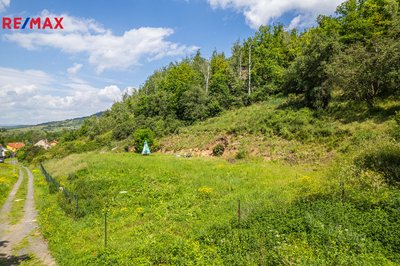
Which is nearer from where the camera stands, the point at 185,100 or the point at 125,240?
the point at 125,240

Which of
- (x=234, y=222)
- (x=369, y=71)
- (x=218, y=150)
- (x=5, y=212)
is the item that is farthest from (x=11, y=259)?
(x=369, y=71)

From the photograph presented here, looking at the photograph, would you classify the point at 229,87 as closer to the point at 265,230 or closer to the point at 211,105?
the point at 211,105

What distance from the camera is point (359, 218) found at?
30.7 feet

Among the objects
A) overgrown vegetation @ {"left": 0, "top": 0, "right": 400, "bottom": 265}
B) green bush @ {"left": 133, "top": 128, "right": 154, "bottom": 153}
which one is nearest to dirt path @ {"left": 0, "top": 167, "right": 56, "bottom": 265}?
overgrown vegetation @ {"left": 0, "top": 0, "right": 400, "bottom": 265}

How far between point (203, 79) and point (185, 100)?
12.2 m

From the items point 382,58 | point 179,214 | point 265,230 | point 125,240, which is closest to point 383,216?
point 265,230

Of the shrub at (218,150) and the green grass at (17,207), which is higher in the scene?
the shrub at (218,150)

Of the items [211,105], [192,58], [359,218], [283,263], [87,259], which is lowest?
[87,259]

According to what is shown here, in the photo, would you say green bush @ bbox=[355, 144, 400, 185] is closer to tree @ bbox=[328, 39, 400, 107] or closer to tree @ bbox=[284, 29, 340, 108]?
tree @ bbox=[328, 39, 400, 107]

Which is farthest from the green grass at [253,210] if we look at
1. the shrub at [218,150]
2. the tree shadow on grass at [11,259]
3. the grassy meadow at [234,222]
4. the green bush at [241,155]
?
the shrub at [218,150]

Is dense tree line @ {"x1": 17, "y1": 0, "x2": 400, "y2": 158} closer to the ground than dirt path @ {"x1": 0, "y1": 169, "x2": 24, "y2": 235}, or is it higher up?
higher up

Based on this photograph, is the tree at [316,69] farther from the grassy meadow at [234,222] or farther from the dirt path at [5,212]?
the dirt path at [5,212]

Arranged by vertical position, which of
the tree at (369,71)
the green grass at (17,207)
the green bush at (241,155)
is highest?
the tree at (369,71)

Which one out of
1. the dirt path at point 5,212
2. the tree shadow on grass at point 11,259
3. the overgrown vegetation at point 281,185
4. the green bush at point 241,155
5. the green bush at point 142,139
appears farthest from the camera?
the green bush at point 142,139
